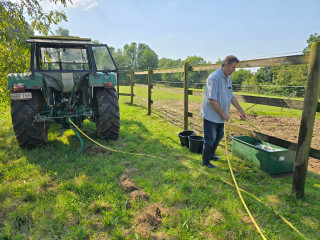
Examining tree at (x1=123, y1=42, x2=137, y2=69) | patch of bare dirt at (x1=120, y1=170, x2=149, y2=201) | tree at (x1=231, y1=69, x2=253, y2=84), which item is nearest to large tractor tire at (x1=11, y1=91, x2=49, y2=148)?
patch of bare dirt at (x1=120, y1=170, x2=149, y2=201)

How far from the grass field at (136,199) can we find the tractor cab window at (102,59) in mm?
2183

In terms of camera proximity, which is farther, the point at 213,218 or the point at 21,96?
the point at 21,96

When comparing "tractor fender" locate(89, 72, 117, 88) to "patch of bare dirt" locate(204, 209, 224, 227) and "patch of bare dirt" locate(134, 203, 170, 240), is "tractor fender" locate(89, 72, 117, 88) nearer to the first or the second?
"patch of bare dirt" locate(134, 203, 170, 240)

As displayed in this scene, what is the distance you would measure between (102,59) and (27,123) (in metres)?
2.42

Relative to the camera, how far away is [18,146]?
14.3 feet

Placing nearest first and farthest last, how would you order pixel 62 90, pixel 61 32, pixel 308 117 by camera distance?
1. pixel 308 117
2. pixel 62 90
3. pixel 61 32

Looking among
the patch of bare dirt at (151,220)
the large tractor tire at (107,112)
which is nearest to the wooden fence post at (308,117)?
the patch of bare dirt at (151,220)

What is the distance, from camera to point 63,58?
529 cm

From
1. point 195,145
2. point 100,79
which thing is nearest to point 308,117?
point 195,145

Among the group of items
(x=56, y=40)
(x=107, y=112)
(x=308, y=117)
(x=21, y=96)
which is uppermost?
(x=56, y=40)

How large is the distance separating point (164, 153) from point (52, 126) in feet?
12.1

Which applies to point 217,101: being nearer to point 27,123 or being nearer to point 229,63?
point 229,63

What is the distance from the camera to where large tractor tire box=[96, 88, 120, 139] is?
4.45 m

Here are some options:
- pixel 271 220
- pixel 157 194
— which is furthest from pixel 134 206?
pixel 271 220
